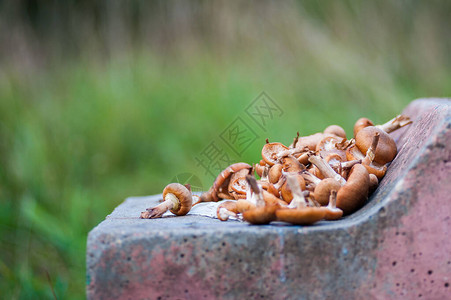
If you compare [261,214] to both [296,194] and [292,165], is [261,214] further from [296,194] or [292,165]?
[292,165]

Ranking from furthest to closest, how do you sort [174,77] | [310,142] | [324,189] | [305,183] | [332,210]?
[174,77] < [310,142] < [305,183] < [324,189] < [332,210]

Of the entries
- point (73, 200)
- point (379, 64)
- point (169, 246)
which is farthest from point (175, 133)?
point (169, 246)

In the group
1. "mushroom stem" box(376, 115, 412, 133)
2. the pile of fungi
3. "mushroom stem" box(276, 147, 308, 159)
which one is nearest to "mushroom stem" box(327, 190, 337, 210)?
the pile of fungi

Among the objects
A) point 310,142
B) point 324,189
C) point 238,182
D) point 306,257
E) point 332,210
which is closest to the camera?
point 306,257


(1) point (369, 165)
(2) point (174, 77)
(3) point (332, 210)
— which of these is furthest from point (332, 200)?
(2) point (174, 77)

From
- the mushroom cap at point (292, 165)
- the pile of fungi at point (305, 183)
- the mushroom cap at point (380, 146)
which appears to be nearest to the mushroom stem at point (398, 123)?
the pile of fungi at point (305, 183)

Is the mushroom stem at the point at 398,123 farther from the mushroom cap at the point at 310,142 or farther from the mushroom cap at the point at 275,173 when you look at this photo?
the mushroom cap at the point at 275,173

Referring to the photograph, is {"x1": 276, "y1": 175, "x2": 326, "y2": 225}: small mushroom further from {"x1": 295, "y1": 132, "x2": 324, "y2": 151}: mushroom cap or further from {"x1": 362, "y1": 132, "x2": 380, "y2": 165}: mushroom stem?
{"x1": 295, "y1": 132, "x2": 324, "y2": 151}: mushroom cap
